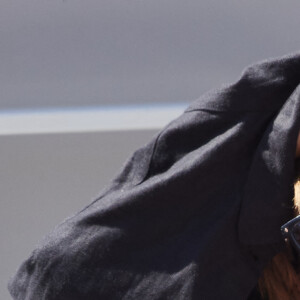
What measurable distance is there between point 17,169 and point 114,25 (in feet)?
1.43

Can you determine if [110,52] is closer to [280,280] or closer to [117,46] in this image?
[117,46]

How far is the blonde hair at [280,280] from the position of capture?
853mm

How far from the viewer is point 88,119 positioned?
1.56m

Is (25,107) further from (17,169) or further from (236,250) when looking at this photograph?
(236,250)

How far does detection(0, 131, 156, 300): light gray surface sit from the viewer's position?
1534mm

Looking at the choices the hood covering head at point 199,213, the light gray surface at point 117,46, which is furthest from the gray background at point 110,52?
the hood covering head at point 199,213

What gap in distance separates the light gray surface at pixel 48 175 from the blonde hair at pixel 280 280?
70cm

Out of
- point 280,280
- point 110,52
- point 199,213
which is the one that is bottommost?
point 280,280

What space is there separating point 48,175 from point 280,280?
2.71 ft

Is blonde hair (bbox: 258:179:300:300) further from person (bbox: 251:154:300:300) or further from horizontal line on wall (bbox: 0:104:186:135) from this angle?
horizontal line on wall (bbox: 0:104:186:135)

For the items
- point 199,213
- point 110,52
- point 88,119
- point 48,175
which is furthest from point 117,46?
point 199,213

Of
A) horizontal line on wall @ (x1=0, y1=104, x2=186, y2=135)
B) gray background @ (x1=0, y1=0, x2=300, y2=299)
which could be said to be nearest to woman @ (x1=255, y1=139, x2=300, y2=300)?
horizontal line on wall @ (x1=0, y1=104, x2=186, y2=135)

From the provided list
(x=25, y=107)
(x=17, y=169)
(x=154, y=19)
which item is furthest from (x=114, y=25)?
(x=17, y=169)

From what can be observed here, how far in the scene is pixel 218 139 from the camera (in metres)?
0.85
